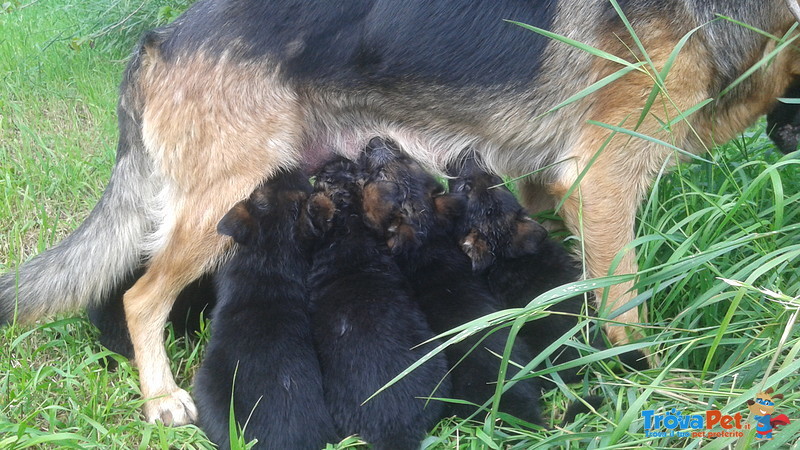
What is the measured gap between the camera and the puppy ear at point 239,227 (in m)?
2.62

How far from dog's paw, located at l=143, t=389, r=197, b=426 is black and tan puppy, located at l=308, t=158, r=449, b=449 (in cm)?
68

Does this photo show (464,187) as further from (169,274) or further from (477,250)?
(169,274)

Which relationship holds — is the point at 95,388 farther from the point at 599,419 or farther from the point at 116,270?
the point at 599,419

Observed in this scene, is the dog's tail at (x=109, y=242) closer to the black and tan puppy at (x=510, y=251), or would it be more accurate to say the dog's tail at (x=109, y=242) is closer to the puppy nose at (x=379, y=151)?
the puppy nose at (x=379, y=151)

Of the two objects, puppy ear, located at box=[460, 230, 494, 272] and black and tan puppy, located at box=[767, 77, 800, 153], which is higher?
black and tan puppy, located at box=[767, 77, 800, 153]

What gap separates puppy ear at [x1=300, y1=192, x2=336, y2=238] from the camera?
271 centimetres

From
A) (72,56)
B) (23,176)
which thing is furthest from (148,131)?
(72,56)

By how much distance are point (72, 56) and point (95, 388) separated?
4.00 m

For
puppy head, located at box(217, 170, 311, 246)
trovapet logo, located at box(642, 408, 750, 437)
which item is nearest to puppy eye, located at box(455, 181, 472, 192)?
puppy head, located at box(217, 170, 311, 246)

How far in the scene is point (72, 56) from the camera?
224 inches

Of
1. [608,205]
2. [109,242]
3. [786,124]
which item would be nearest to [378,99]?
[608,205]

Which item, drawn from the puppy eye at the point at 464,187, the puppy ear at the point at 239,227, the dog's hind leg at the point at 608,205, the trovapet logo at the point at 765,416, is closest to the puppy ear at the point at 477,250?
the puppy eye at the point at 464,187

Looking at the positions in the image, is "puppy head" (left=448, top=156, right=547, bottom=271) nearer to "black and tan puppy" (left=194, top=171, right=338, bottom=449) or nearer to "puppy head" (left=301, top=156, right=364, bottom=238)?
"puppy head" (left=301, top=156, right=364, bottom=238)

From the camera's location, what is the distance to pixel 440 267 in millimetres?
2662
